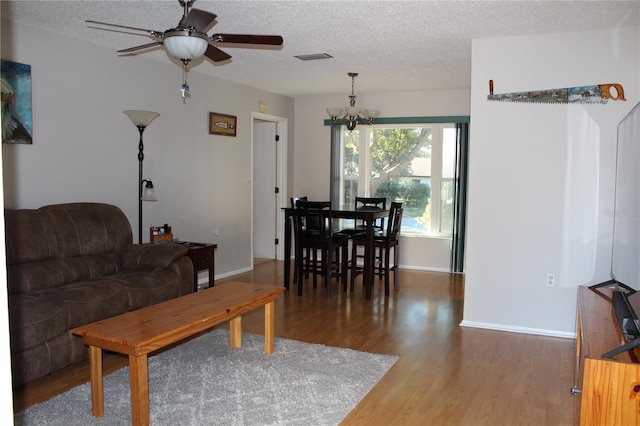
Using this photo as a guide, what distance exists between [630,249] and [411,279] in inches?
149

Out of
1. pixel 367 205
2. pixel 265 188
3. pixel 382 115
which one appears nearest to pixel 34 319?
pixel 367 205

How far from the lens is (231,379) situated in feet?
10.4

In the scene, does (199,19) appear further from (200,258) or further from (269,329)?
(200,258)

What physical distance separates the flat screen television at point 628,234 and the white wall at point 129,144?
13.2 ft

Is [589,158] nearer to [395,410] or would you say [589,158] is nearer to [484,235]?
[484,235]

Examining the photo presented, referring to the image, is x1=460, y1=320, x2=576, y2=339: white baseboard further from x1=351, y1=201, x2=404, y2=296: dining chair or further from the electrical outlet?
x1=351, y1=201, x2=404, y2=296: dining chair

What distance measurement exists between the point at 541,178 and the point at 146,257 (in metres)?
3.23

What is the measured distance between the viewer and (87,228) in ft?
13.2

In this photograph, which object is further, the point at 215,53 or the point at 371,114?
the point at 371,114

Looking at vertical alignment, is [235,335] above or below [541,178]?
below

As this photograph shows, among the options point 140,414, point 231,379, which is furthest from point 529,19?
point 140,414

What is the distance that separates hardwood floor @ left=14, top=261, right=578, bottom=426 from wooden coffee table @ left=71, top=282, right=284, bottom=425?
594mm

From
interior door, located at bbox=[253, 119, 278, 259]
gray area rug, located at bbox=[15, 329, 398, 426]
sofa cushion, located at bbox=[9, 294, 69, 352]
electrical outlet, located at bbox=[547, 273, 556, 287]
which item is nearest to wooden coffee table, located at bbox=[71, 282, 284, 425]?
gray area rug, located at bbox=[15, 329, 398, 426]

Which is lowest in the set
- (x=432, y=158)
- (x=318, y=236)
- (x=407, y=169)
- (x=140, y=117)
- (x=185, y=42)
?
(x=318, y=236)
